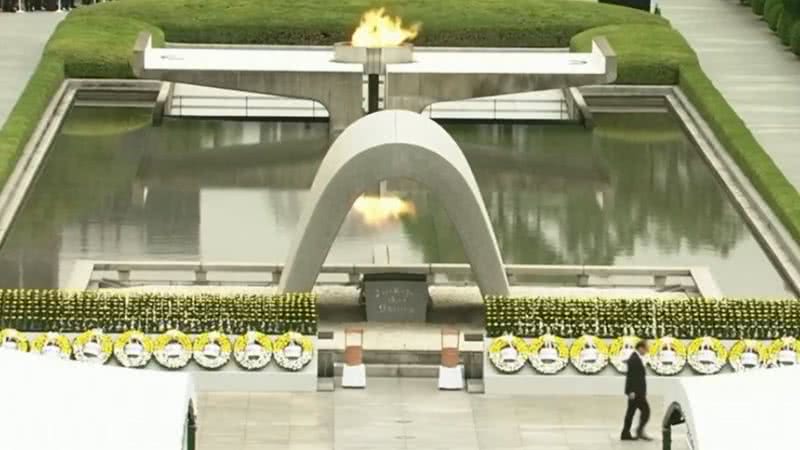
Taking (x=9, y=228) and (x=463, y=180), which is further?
(x=9, y=228)

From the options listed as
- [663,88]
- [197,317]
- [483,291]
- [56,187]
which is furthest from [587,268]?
[663,88]

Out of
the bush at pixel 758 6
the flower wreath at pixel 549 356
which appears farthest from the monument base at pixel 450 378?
the bush at pixel 758 6

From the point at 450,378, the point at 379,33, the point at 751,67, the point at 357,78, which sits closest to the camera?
the point at 450,378

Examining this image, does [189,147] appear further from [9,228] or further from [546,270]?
[546,270]

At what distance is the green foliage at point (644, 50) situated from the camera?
8850 centimetres

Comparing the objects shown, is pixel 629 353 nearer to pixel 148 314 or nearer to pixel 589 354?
pixel 589 354

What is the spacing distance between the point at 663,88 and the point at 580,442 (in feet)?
124

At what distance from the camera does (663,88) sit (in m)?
88.5

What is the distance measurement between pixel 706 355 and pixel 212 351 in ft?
30.3

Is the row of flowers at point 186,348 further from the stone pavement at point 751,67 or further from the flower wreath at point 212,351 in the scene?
the stone pavement at point 751,67

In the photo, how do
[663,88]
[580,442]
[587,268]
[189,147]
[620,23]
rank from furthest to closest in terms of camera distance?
[620,23] → [663,88] → [189,147] → [587,268] → [580,442]

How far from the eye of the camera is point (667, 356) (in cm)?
5512

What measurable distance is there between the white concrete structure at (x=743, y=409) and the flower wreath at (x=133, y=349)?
14.2 meters

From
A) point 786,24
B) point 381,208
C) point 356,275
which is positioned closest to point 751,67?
point 786,24
